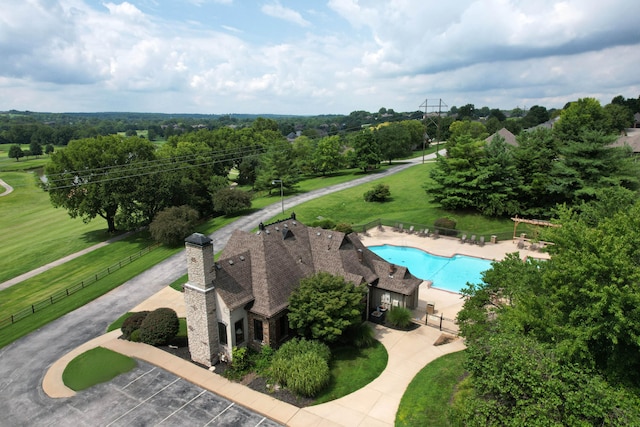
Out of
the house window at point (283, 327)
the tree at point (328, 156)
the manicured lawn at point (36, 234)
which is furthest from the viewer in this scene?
the tree at point (328, 156)

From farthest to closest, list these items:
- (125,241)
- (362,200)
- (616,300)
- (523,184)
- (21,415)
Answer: (362,200), (125,241), (523,184), (21,415), (616,300)

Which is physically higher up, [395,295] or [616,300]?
[616,300]

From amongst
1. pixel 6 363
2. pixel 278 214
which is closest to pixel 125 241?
pixel 278 214

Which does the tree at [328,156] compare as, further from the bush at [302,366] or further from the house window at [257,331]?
the bush at [302,366]

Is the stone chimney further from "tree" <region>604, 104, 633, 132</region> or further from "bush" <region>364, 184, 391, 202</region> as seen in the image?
"tree" <region>604, 104, 633, 132</region>

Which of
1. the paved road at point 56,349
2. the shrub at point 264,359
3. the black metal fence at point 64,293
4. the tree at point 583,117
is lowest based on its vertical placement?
the black metal fence at point 64,293

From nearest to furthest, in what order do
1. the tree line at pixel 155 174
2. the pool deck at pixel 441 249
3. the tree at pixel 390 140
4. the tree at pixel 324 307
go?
the tree at pixel 324 307 → the pool deck at pixel 441 249 → the tree line at pixel 155 174 → the tree at pixel 390 140

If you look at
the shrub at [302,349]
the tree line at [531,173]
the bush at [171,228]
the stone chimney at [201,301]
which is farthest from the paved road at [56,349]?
the tree line at [531,173]

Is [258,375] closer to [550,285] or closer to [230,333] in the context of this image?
[230,333]
